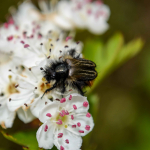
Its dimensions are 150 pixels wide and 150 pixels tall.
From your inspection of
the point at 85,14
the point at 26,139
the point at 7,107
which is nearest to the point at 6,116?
the point at 7,107

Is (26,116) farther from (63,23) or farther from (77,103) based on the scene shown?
(63,23)

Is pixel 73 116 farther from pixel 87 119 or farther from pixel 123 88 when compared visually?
pixel 123 88

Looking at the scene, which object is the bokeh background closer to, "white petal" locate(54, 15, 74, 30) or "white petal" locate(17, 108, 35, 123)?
"white petal" locate(54, 15, 74, 30)

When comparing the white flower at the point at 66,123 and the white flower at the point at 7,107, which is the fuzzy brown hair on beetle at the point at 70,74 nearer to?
the white flower at the point at 66,123

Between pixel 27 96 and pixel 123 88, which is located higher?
pixel 27 96

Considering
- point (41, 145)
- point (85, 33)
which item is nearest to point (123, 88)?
point (85, 33)

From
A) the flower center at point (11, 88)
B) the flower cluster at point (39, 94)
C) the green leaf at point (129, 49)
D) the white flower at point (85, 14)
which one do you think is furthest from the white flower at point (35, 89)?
the white flower at point (85, 14)
